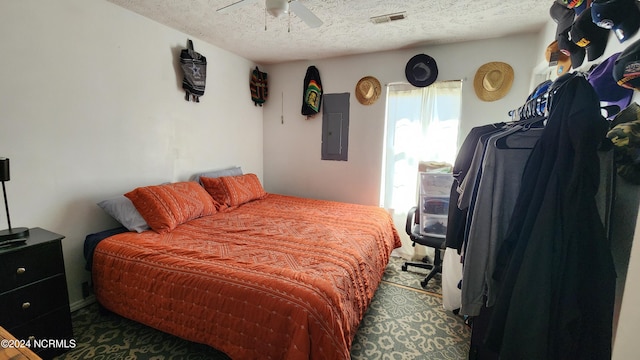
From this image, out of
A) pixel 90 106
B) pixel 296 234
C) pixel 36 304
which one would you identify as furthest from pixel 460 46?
pixel 36 304

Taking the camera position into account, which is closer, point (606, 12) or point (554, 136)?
point (554, 136)

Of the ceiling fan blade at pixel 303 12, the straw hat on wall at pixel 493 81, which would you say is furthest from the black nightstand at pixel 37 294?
the straw hat on wall at pixel 493 81

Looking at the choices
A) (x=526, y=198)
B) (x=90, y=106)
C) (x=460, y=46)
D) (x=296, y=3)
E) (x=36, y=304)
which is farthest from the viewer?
(x=460, y=46)

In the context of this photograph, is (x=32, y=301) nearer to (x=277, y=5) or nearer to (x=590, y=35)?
(x=277, y=5)

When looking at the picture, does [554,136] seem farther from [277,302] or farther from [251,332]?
[251,332]

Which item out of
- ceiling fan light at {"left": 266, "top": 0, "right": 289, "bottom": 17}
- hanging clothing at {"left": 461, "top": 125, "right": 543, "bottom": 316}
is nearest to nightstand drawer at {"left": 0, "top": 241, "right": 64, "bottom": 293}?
ceiling fan light at {"left": 266, "top": 0, "right": 289, "bottom": 17}

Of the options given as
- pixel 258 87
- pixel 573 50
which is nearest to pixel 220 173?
pixel 258 87

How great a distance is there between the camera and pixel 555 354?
0.90 meters

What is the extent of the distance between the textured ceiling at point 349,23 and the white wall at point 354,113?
0.54 feet

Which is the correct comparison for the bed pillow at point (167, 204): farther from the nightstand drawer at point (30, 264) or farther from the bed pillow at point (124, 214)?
the nightstand drawer at point (30, 264)

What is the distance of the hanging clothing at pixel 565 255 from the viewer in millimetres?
845

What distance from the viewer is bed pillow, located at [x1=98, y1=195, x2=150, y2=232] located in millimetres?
2154

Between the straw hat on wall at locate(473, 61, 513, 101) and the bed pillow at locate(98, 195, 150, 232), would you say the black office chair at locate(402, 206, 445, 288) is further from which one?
the bed pillow at locate(98, 195, 150, 232)

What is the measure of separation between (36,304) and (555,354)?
262cm
